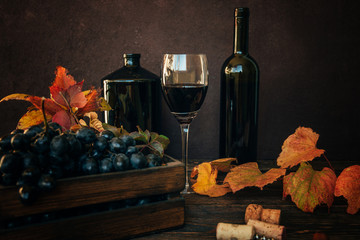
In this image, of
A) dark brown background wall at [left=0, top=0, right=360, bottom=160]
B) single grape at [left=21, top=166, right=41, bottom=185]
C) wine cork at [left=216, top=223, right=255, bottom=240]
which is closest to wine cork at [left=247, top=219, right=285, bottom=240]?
wine cork at [left=216, top=223, right=255, bottom=240]

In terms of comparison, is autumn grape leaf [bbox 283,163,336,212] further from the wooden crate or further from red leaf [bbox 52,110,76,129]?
red leaf [bbox 52,110,76,129]

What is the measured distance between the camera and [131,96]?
84 centimetres

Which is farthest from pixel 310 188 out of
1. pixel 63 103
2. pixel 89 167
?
pixel 63 103

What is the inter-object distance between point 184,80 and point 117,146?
0.82 ft

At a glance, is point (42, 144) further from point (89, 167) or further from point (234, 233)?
point (234, 233)

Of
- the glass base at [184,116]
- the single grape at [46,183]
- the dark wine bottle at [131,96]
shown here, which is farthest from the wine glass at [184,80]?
the single grape at [46,183]

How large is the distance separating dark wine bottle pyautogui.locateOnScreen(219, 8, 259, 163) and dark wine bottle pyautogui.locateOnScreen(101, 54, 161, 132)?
0.65ft

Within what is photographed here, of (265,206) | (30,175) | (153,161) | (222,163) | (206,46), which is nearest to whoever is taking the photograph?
(30,175)

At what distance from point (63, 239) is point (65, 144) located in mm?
146

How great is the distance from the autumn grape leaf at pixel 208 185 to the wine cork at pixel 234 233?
0.20 m

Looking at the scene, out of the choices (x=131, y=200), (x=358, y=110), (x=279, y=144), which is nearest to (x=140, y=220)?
(x=131, y=200)

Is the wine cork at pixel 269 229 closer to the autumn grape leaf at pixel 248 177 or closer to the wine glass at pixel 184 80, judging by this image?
the autumn grape leaf at pixel 248 177

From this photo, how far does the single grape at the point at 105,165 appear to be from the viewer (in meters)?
0.52

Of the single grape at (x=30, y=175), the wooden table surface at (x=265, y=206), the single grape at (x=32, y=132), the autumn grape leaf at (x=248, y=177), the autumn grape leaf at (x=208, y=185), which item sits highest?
the single grape at (x=32, y=132)
